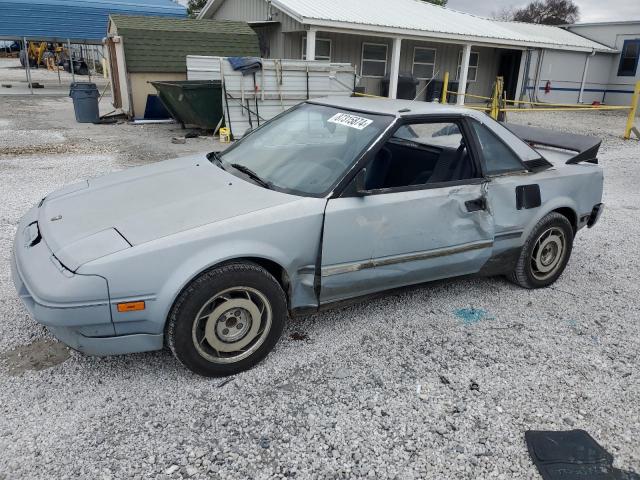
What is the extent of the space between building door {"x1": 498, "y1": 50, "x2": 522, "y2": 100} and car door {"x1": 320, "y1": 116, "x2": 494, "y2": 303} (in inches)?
806

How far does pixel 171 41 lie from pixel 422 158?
11.7 meters

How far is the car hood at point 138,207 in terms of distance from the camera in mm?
2676

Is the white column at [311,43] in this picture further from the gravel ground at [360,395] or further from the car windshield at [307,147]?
the gravel ground at [360,395]

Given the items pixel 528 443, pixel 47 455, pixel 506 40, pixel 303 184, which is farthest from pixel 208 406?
pixel 506 40

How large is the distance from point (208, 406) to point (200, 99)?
9.71 m

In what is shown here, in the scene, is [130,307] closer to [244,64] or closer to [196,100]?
[244,64]

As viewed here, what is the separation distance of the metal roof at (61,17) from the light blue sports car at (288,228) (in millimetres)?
19469

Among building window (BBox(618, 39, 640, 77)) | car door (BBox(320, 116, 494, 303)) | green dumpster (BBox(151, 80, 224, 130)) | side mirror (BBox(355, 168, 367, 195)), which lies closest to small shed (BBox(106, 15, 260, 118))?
green dumpster (BBox(151, 80, 224, 130))

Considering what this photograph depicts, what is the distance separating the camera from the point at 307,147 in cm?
352

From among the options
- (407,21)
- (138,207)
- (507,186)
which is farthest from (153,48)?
(507,186)

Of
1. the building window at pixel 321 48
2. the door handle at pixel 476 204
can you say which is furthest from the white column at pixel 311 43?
the door handle at pixel 476 204

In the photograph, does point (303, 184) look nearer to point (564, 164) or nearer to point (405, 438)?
point (405, 438)

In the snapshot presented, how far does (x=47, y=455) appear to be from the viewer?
2.34m

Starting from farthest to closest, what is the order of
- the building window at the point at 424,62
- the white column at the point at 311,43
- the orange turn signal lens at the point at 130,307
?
the building window at the point at 424,62
the white column at the point at 311,43
the orange turn signal lens at the point at 130,307
